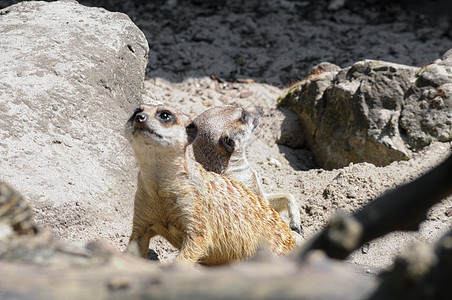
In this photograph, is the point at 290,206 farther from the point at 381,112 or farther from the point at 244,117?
the point at 381,112

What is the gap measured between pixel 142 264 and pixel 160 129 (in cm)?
182

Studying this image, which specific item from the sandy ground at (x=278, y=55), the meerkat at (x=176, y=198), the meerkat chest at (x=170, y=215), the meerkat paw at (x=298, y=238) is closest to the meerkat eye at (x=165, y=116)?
the meerkat at (x=176, y=198)

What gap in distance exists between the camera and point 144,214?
338cm

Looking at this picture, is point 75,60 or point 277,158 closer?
point 75,60

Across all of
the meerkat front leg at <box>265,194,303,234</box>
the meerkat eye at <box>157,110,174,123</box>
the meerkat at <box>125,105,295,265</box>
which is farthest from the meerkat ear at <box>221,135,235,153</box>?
the meerkat eye at <box>157,110,174,123</box>

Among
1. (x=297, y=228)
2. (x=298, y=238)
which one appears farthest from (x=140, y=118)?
(x=297, y=228)

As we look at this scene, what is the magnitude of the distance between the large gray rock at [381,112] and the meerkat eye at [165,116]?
285 cm

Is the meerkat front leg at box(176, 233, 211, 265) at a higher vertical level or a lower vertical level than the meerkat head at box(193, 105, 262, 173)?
higher

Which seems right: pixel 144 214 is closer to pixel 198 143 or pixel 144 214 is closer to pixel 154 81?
pixel 198 143

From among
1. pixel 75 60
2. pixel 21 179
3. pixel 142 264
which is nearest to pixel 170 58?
pixel 75 60

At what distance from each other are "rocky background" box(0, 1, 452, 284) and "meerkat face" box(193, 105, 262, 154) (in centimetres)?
67

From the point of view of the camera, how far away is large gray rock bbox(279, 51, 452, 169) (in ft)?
17.8

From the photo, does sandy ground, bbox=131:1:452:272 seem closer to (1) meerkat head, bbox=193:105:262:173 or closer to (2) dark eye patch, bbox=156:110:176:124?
(1) meerkat head, bbox=193:105:262:173

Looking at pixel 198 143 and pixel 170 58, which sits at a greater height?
pixel 198 143
